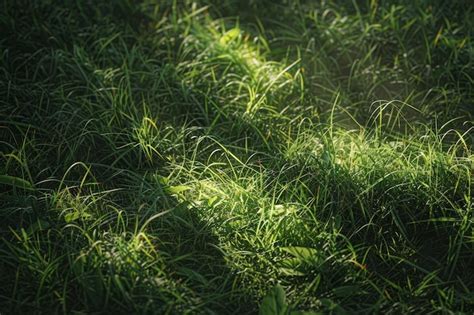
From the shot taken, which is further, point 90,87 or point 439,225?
point 90,87

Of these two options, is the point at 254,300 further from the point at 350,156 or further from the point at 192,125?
the point at 192,125

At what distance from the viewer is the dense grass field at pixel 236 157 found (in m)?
2.42

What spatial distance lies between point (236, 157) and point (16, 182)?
37.5 inches

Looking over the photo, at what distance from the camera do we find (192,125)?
3.25 metres

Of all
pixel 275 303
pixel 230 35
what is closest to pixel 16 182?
pixel 275 303

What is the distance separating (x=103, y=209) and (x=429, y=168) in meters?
1.36

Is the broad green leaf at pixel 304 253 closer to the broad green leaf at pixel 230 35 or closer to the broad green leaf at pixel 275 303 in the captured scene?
the broad green leaf at pixel 275 303

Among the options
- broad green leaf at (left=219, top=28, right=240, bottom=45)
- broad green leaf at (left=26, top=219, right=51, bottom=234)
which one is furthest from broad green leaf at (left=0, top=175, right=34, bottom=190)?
broad green leaf at (left=219, top=28, right=240, bottom=45)

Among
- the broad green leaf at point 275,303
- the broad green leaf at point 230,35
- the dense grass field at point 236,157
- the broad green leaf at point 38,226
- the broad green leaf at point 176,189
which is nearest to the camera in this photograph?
the broad green leaf at point 275,303

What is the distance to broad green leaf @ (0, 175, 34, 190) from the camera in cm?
276

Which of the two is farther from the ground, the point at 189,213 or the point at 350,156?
the point at 350,156

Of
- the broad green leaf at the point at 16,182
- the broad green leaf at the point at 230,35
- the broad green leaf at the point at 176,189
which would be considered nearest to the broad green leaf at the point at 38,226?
the broad green leaf at the point at 16,182

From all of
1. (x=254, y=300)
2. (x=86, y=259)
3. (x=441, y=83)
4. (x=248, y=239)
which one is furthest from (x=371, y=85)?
(x=86, y=259)

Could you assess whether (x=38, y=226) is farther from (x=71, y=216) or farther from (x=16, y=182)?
(x=16, y=182)
